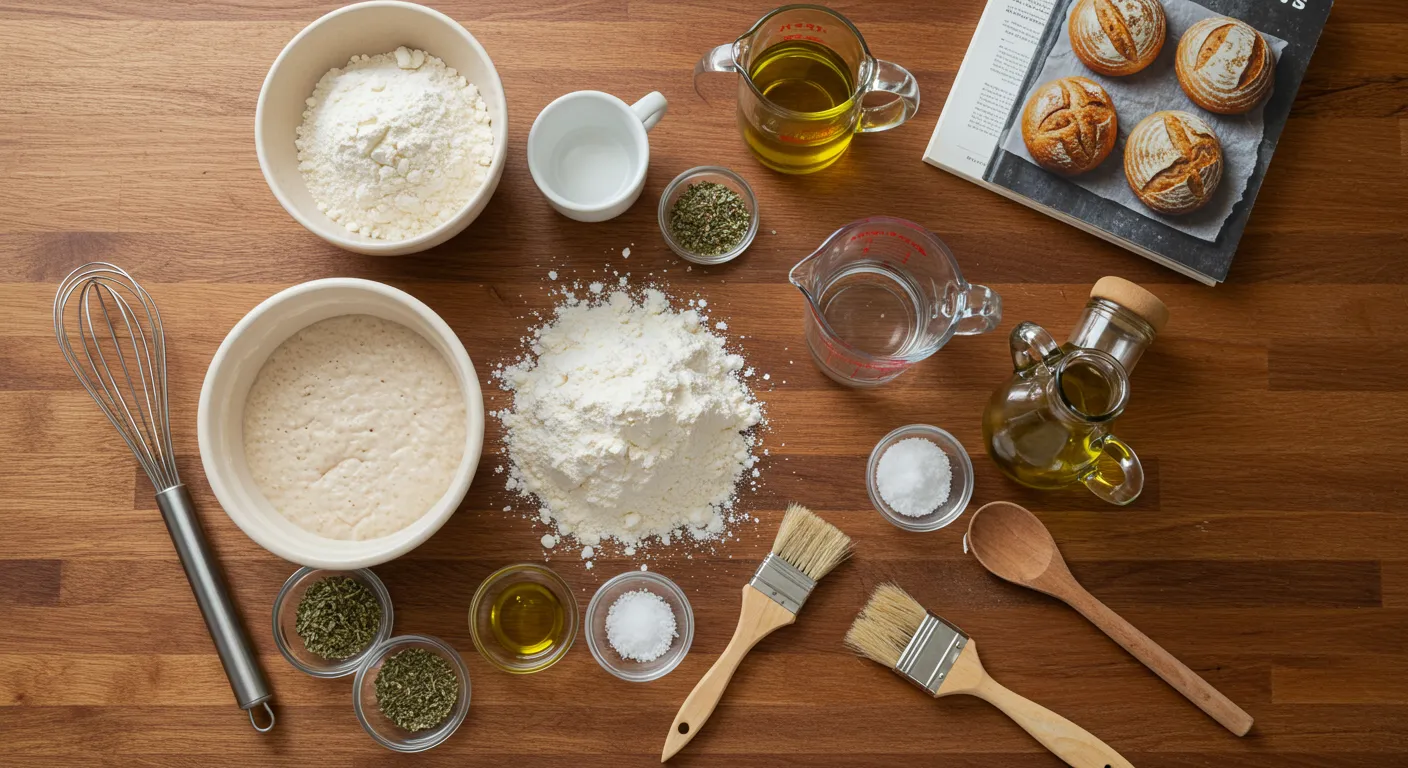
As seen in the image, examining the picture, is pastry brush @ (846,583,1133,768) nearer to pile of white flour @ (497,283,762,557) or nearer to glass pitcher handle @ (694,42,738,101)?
pile of white flour @ (497,283,762,557)

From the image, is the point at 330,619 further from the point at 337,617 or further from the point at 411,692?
the point at 411,692

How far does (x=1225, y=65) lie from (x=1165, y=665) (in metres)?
0.92

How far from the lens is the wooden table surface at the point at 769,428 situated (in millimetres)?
1325

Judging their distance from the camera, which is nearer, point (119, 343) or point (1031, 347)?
point (1031, 347)

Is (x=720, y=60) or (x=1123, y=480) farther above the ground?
(x=720, y=60)

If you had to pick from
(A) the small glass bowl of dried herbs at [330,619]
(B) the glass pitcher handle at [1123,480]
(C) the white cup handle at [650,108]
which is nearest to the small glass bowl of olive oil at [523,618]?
(A) the small glass bowl of dried herbs at [330,619]

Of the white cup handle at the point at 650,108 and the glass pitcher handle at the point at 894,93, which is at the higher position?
the glass pitcher handle at the point at 894,93

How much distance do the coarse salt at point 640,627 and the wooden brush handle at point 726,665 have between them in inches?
3.2

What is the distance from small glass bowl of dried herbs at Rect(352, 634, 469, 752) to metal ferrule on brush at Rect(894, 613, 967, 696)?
2.17 ft

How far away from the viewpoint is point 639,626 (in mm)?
1284

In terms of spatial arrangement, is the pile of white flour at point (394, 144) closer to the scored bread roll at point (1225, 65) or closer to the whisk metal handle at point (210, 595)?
the whisk metal handle at point (210, 595)

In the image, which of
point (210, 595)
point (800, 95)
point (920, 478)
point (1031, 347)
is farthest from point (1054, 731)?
point (210, 595)

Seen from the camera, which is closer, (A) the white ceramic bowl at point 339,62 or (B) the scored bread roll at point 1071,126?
(A) the white ceramic bowl at point 339,62

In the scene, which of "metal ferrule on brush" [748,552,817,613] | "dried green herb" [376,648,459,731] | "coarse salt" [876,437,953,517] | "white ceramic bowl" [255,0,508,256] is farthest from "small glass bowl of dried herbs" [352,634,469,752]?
"coarse salt" [876,437,953,517]
